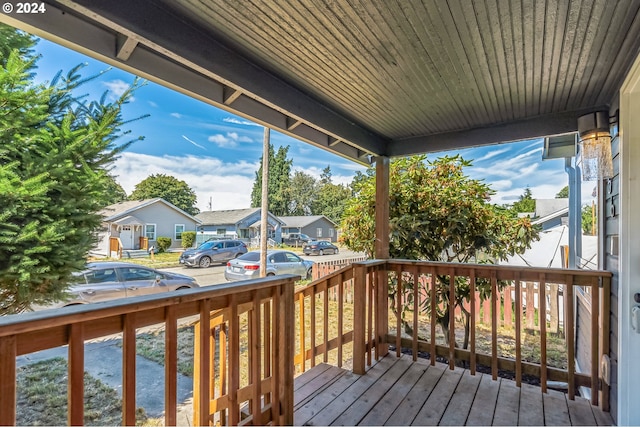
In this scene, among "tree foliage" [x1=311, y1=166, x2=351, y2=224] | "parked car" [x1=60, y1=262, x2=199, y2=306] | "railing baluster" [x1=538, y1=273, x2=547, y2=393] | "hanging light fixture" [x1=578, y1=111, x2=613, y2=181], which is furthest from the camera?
"tree foliage" [x1=311, y1=166, x2=351, y2=224]

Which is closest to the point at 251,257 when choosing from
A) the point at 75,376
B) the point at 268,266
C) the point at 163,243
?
the point at 268,266

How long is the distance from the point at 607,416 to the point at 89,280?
595cm

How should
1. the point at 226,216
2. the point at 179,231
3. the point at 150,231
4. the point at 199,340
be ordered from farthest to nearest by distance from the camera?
the point at 226,216 < the point at 179,231 < the point at 150,231 < the point at 199,340

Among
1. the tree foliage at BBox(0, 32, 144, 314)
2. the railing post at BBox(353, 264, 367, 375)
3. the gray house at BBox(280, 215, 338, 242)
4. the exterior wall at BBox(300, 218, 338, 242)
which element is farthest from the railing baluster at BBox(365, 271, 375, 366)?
the exterior wall at BBox(300, 218, 338, 242)

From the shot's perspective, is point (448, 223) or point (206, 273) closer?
point (448, 223)

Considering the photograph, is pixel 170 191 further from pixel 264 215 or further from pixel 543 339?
pixel 543 339

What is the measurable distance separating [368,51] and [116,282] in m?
5.50

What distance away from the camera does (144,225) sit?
827cm

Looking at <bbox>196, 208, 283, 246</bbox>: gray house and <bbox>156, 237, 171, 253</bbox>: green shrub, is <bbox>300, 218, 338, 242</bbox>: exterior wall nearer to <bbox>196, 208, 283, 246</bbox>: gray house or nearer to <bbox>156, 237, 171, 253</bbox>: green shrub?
<bbox>196, 208, 283, 246</bbox>: gray house

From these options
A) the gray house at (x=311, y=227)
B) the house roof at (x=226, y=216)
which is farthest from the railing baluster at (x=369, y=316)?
the gray house at (x=311, y=227)

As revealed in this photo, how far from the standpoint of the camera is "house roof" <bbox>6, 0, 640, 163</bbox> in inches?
55.6

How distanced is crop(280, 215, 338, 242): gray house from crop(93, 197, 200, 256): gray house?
38.1 ft

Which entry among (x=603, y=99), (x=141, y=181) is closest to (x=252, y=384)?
(x=603, y=99)

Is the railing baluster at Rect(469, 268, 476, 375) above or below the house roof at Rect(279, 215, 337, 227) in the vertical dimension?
below
